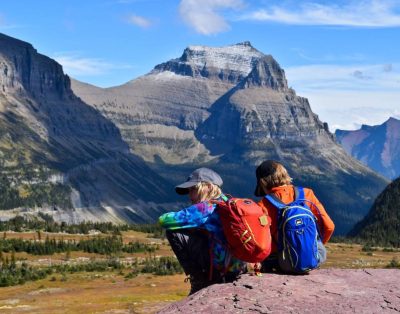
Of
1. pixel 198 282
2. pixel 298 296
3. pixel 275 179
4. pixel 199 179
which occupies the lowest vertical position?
pixel 198 282

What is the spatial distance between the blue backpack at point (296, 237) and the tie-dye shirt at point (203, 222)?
1896 mm

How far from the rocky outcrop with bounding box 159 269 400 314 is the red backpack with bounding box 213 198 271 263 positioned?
1.17 metres

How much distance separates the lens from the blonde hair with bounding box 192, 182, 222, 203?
2109 cm

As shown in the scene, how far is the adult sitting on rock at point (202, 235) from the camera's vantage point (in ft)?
66.8

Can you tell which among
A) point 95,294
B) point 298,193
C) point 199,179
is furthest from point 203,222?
point 95,294

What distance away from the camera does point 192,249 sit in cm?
2092

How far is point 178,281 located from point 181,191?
Answer: 123 meters

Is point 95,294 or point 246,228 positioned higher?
point 246,228

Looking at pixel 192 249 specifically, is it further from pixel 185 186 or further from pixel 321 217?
pixel 321 217

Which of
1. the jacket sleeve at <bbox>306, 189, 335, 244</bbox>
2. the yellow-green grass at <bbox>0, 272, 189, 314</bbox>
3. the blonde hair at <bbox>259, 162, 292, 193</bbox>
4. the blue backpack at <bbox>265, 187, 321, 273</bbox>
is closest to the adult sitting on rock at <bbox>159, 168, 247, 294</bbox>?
the blue backpack at <bbox>265, 187, 321, 273</bbox>

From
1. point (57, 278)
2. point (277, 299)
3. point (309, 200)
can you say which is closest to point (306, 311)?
point (277, 299)

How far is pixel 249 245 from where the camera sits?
19219mm

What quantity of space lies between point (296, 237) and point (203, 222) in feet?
10.1

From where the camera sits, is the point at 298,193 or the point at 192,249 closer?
the point at 192,249
